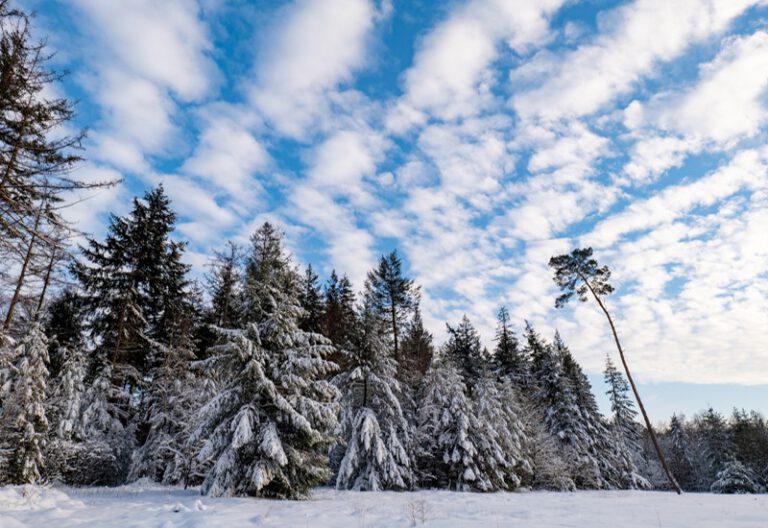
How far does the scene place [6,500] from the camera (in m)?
8.16

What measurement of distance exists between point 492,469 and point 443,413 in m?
3.83

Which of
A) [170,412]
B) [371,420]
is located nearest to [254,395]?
[371,420]

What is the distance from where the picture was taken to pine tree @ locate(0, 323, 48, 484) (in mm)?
12984

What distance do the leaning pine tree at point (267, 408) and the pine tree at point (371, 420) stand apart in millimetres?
4659

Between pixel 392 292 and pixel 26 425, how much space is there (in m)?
21.0

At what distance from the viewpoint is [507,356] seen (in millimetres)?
39125

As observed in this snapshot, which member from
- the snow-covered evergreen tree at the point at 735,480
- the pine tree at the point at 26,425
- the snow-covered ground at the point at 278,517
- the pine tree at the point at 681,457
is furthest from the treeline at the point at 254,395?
the pine tree at the point at 681,457

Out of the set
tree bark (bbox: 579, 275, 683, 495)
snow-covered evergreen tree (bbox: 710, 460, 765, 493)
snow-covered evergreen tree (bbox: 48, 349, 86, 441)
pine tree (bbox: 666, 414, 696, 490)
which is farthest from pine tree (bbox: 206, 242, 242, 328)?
pine tree (bbox: 666, 414, 696, 490)

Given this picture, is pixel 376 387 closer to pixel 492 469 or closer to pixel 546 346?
pixel 492 469

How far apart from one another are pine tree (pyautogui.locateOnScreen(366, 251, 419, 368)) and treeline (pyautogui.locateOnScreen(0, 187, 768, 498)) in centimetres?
11

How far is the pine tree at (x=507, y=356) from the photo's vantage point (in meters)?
38.2

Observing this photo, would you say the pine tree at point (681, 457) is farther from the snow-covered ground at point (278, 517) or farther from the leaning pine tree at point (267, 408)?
the leaning pine tree at point (267, 408)

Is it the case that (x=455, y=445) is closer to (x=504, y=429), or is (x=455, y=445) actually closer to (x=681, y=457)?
(x=504, y=429)

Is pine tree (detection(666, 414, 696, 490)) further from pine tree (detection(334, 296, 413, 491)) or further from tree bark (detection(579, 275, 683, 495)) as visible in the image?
pine tree (detection(334, 296, 413, 491))
